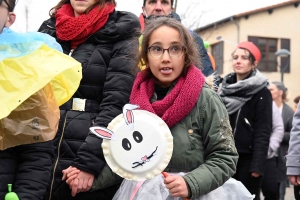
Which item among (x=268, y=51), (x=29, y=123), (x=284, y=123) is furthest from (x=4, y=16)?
(x=268, y=51)

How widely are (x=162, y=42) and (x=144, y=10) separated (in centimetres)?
175

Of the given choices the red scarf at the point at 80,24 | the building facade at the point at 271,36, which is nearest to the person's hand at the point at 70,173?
the red scarf at the point at 80,24

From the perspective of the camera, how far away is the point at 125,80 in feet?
9.65

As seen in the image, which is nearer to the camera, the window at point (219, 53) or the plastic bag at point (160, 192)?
the plastic bag at point (160, 192)

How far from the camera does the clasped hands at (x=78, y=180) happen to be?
2654 millimetres

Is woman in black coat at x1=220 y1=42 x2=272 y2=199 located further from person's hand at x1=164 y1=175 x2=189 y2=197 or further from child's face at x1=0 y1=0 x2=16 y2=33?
child's face at x1=0 y1=0 x2=16 y2=33

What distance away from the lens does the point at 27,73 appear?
83.9 inches

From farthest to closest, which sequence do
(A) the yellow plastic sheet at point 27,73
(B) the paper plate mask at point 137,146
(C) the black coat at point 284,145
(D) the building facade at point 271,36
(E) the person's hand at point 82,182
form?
(D) the building facade at point 271,36 < (C) the black coat at point 284,145 < (E) the person's hand at point 82,182 < (B) the paper plate mask at point 137,146 < (A) the yellow plastic sheet at point 27,73

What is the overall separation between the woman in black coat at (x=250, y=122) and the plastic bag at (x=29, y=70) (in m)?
3.06

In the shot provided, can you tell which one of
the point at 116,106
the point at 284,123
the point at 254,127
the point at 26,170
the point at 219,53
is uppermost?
the point at 116,106

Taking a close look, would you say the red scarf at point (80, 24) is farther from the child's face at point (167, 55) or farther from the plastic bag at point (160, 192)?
the plastic bag at point (160, 192)

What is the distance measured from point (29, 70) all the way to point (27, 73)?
18 millimetres

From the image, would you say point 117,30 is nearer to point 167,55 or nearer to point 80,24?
point 80,24

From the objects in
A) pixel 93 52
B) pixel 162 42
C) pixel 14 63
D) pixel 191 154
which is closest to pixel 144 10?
pixel 93 52
